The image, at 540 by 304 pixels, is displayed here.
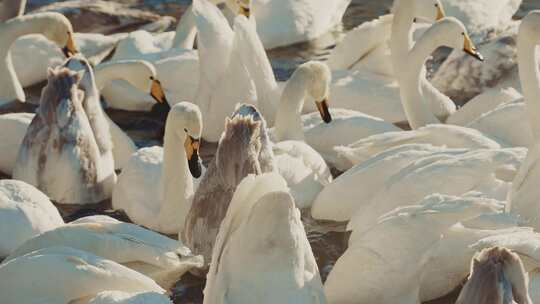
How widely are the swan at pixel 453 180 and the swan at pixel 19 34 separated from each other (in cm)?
423

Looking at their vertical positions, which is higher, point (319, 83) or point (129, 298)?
point (129, 298)

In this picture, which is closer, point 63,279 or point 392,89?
point 63,279

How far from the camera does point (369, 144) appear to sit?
31.5ft

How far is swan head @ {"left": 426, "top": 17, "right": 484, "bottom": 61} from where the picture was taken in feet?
35.3

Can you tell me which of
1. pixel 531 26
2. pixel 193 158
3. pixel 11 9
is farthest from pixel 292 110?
pixel 11 9

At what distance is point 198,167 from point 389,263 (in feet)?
7.08

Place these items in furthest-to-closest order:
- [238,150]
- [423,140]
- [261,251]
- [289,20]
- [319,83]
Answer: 1. [289,20]
2. [319,83]
3. [423,140]
4. [238,150]
5. [261,251]

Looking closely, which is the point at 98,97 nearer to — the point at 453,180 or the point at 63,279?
the point at 453,180

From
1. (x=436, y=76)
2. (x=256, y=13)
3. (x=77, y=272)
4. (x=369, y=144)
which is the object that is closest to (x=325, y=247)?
(x=369, y=144)

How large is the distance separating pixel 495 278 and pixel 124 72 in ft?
18.7

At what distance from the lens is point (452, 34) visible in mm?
10789

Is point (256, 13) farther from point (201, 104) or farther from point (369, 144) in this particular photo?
point (369, 144)

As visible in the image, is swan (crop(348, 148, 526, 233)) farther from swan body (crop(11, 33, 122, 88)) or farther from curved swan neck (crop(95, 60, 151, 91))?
swan body (crop(11, 33, 122, 88))

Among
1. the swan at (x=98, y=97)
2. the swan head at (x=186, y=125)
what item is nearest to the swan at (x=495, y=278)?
the swan head at (x=186, y=125)
